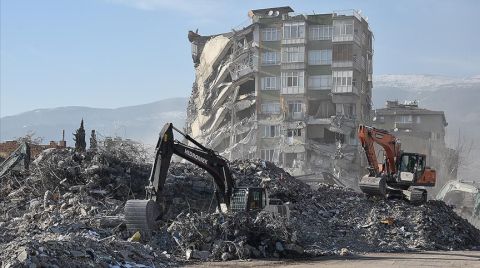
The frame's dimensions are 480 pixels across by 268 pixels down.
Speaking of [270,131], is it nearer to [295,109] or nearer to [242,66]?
[295,109]

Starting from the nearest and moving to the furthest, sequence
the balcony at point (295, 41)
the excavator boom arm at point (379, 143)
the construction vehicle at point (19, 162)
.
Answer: the construction vehicle at point (19, 162)
the excavator boom arm at point (379, 143)
the balcony at point (295, 41)

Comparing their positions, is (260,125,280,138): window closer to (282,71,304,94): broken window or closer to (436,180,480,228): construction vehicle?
(282,71,304,94): broken window

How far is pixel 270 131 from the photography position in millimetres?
66000

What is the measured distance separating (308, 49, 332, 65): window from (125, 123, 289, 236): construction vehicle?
149 feet

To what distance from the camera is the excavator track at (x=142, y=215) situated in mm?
15602

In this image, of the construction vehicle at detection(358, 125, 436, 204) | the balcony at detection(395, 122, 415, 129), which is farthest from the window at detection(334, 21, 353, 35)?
the construction vehicle at detection(358, 125, 436, 204)

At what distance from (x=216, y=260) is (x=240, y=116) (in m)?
54.1

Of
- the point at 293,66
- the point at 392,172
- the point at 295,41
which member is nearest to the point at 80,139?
the point at 392,172

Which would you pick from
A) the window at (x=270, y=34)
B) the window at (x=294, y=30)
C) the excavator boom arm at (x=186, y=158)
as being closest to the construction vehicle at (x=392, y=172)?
the excavator boom arm at (x=186, y=158)

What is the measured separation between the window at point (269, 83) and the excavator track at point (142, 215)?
168 ft

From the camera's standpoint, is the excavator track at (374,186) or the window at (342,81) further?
the window at (342,81)

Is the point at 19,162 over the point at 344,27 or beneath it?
beneath

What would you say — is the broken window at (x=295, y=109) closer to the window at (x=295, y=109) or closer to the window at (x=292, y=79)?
the window at (x=295, y=109)

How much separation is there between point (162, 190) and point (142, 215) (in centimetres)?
142
